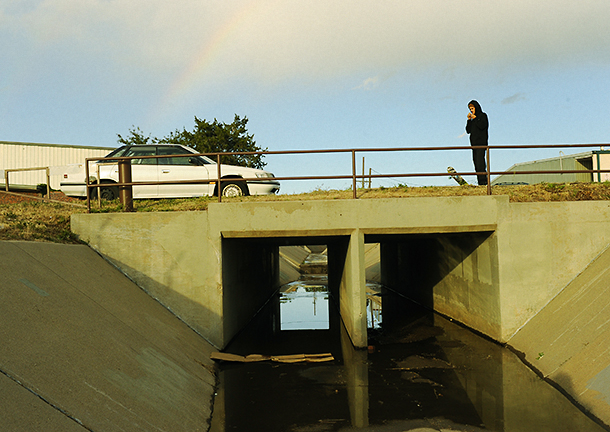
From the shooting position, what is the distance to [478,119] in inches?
456

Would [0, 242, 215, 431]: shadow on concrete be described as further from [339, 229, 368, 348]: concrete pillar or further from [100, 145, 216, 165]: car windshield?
[100, 145, 216, 165]: car windshield

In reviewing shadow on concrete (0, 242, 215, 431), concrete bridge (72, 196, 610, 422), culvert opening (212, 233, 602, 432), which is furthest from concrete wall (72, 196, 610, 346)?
shadow on concrete (0, 242, 215, 431)

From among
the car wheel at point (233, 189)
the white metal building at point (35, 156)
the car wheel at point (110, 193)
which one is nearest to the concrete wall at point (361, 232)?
the car wheel at point (233, 189)

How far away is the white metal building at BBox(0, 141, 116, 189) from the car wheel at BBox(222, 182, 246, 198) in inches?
596

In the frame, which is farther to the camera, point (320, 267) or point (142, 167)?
point (320, 267)

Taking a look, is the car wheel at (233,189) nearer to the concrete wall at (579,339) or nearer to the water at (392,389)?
the water at (392,389)

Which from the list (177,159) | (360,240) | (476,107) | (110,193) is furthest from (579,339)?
(110,193)

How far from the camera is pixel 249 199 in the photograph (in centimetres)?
1131

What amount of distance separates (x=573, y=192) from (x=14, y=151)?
2598 cm

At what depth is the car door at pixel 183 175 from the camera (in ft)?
40.4

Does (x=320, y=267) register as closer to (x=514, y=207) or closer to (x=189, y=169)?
(x=189, y=169)

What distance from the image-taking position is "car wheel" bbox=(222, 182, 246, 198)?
40.6 feet

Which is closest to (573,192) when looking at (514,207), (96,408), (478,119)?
(514,207)

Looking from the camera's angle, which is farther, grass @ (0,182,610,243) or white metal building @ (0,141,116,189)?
white metal building @ (0,141,116,189)
